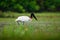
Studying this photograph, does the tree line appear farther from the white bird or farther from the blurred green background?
the white bird

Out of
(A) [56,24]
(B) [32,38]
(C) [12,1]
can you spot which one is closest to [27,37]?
(B) [32,38]

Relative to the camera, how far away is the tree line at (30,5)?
502 centimetres

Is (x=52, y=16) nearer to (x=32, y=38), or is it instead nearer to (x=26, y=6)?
(x=26, y=6)

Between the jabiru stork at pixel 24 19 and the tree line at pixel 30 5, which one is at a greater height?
the tree line at pixel 30 5

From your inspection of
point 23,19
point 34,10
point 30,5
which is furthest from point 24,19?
point 30,5

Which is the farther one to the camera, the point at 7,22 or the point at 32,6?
the point at 32,6

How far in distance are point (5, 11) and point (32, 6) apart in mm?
540

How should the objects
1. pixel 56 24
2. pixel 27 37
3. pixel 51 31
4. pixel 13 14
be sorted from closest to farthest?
1. pixel 27 37
2. pixel 51 31
3. pixel 56 24
4. pixel 13 14

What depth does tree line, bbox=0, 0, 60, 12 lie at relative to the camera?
502 cm

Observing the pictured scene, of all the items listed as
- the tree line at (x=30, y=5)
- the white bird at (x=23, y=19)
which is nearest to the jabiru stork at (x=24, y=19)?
Result: the white bird at (x=23, y=19)

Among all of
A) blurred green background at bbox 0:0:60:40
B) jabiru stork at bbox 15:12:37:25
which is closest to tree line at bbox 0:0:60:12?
blurred green background at bbox 0:0:60:40

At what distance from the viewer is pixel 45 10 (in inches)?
199

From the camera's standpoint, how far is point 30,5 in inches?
203

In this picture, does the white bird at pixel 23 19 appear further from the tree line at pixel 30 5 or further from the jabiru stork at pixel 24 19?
the tree line at pixel 30 5
